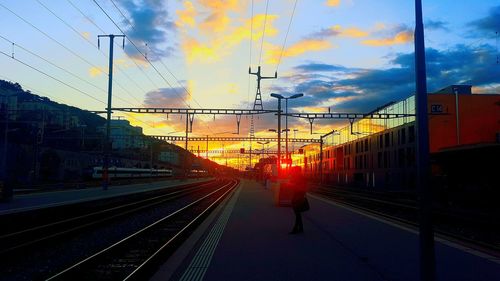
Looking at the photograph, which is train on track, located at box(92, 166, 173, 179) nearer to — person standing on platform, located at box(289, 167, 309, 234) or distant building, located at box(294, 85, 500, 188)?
distant building, located at box(294, 85, 500, 188)

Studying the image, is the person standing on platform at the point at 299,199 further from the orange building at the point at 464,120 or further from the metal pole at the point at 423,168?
the orange building at the point at 464,120

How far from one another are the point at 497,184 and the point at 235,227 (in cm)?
Answer: 2273

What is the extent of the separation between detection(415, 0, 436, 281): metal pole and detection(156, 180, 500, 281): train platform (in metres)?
1.71

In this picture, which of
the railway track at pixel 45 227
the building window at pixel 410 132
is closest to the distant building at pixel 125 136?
the building window at pixel 410 132

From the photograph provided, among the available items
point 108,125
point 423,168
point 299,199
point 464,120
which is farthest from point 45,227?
point 464,120

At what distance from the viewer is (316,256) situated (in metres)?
9.41

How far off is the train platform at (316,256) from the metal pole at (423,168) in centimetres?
171

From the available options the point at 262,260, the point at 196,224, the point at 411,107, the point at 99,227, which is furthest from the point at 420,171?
the point at 411,107

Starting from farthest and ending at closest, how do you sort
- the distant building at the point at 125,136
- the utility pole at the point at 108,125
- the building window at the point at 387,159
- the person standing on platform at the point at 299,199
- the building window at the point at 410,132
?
the distant building at the point at 125,136, the building window at the point at 387,159, the building window at the point at 410,132, the utility pole at the point at 108,125, the person standing on platform at the point at 299,199

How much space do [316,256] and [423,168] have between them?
4.23 meters

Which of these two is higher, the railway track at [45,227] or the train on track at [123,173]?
the train on track at [123,173]

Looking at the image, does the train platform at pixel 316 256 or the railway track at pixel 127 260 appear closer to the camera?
the train platform at pixel 316 256

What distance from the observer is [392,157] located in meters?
59.3

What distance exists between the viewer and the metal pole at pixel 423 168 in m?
5.72
